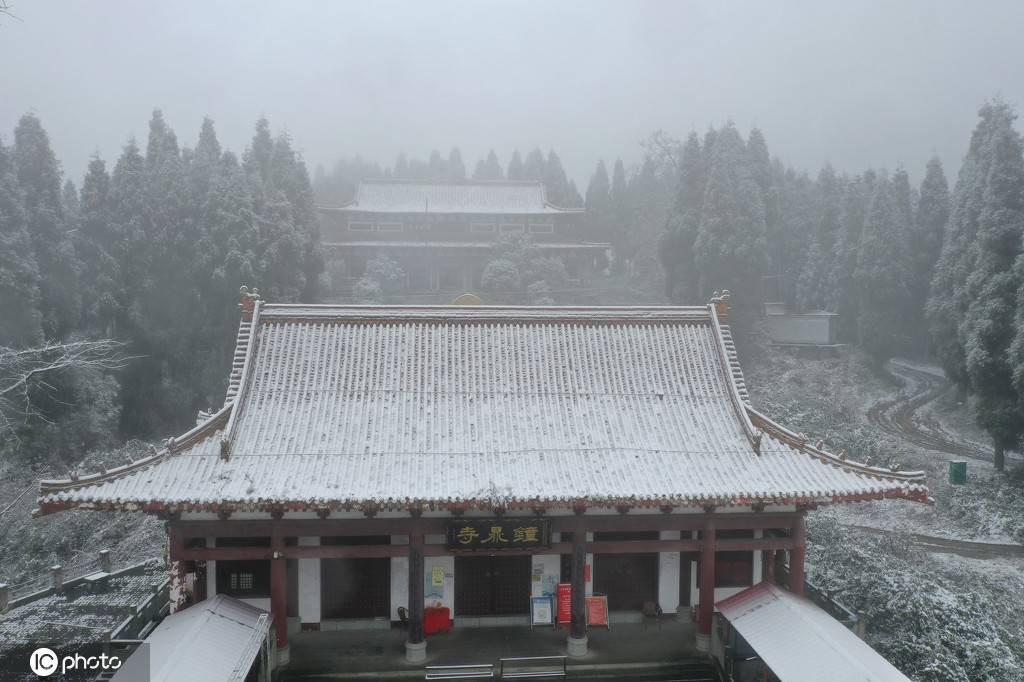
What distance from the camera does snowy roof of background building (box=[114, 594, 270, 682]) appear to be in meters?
11.7

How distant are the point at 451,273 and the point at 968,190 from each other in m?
33.9

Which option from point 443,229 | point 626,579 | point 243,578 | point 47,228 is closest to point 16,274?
point 47,228

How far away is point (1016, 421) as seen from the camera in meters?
27.6

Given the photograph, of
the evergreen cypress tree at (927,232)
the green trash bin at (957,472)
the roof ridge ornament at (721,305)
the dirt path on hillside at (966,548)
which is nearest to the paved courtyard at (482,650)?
the roof ridge ornament at (721,305)

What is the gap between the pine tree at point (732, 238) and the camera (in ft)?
142

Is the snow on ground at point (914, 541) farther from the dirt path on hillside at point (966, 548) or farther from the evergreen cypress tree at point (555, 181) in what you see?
the evergreen cypress tree at point (555, 181)

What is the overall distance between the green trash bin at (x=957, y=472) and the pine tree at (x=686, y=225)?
20.8 meters

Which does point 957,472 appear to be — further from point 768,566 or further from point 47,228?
point 47,228

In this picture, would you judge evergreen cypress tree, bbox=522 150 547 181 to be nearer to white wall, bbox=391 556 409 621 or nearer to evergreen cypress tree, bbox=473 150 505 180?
evergreen cypress tree, bbox=473 150 505 180

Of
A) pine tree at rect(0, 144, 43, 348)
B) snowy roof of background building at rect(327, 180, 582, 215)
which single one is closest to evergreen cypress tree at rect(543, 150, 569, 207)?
snowy roof of background building at rect(327, 180, 582, 215)

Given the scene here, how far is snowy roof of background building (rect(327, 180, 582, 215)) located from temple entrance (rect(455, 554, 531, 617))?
43.3 metres

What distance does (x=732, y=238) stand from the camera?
43219mm

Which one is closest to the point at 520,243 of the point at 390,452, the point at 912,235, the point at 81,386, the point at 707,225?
the point at 707,225

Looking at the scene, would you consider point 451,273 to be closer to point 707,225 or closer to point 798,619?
point 707,225
